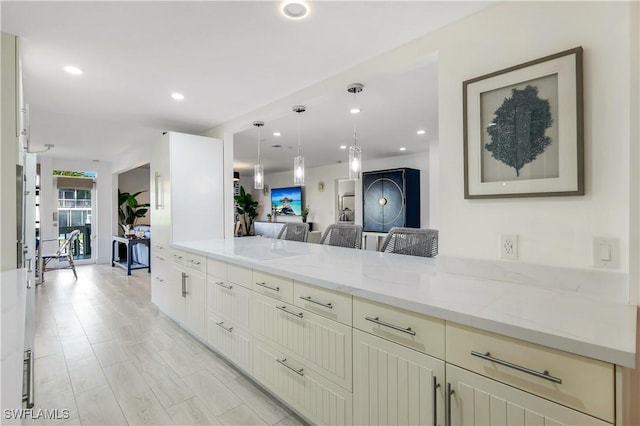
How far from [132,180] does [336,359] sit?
872 centimetres

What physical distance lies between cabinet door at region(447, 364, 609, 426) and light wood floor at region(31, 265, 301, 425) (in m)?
1.08

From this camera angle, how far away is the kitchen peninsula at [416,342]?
0.90 metres

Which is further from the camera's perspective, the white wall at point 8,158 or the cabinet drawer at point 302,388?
the white wall at point 8,158

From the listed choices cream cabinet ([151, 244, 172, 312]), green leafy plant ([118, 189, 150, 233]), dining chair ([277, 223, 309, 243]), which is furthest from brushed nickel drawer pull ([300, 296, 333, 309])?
green leafy plant ([118, 189, 150, 233])

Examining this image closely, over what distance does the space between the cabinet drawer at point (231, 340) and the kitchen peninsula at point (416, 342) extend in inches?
0.6

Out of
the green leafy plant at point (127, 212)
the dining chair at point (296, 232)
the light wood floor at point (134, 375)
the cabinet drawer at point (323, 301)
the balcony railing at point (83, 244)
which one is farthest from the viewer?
the green leafy plant at point (127, 212)

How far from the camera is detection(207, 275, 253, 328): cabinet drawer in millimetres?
2119

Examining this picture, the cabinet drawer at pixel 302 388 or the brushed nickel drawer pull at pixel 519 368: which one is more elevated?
the brushed nickel drawer pull at pixel 519 368

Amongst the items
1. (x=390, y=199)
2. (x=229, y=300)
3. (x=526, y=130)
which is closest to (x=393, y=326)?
(x=526, y=130)

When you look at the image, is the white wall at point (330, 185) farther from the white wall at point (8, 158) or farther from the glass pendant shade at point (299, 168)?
the white wall at point (8, 158)

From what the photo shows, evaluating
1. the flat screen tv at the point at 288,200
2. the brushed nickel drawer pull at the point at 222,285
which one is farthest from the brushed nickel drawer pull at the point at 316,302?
the flat screen tv at the point at 288,200

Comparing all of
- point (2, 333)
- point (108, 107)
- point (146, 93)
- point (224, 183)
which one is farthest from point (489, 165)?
point (108, 107)

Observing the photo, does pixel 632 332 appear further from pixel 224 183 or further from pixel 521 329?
pixel 224 183

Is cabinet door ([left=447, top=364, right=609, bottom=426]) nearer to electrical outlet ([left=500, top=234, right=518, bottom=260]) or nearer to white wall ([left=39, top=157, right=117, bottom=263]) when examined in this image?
electrical outlet ([left=500, top=234, right=518, bottom=260])
